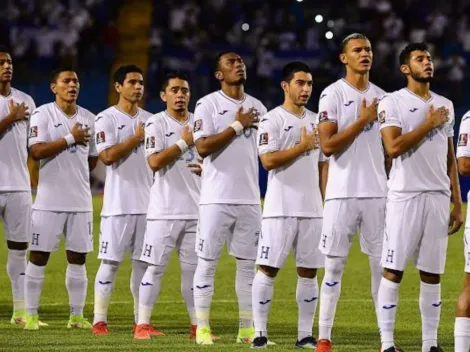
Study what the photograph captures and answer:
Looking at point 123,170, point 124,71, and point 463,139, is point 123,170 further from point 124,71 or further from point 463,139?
point 463,139

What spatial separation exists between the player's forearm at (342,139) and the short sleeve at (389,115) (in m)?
0.17

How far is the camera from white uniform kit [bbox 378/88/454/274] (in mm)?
9805

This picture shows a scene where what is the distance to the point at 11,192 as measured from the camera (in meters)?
12.6

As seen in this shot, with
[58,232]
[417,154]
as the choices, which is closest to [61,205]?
[58,232]

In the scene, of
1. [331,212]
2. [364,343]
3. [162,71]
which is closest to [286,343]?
[364,343]

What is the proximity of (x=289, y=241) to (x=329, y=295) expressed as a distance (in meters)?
0.67

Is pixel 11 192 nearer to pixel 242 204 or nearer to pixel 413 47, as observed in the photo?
pixel 242 204

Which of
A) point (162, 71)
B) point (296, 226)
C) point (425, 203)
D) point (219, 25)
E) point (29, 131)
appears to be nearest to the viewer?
point (425, 203)

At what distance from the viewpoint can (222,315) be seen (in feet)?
44.3

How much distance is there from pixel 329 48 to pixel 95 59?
5176 mm

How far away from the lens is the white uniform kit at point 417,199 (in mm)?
9805

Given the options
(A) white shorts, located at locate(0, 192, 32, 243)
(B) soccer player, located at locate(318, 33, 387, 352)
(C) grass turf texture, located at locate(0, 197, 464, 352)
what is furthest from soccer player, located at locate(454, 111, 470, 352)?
(A) white shorts, located at locate(0, 192, 32, 243)

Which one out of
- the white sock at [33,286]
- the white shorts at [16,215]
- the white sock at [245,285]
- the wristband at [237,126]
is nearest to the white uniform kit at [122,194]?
the white sock at [33,286]

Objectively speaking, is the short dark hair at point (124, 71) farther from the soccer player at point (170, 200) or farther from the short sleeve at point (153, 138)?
the short sleeve at point (153, 138)
